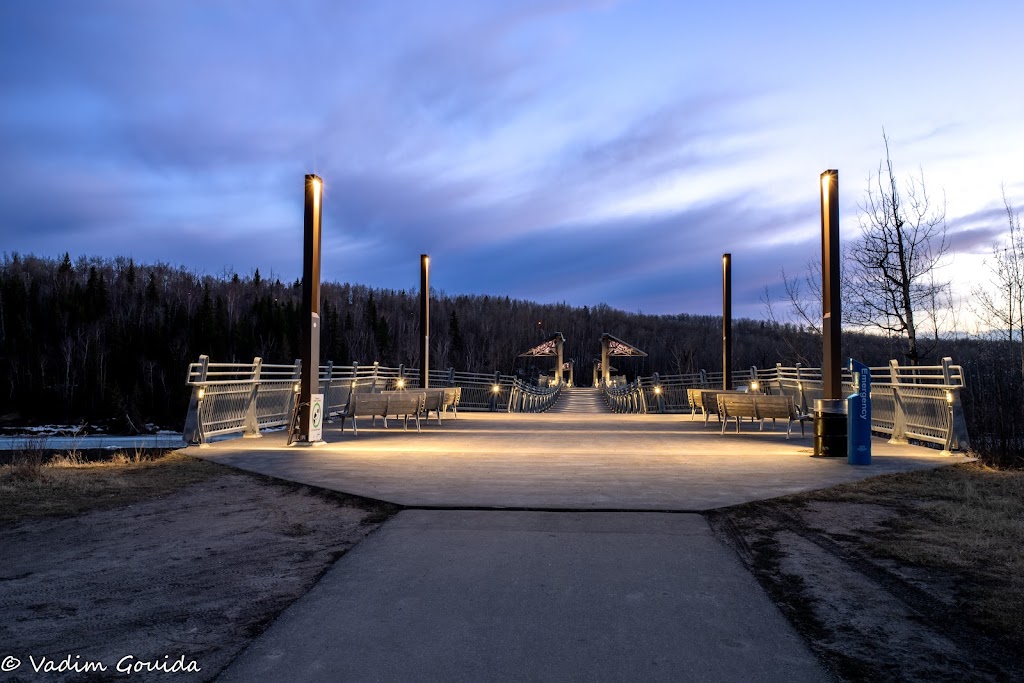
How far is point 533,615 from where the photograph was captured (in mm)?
3896

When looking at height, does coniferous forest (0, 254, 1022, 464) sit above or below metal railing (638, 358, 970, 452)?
above

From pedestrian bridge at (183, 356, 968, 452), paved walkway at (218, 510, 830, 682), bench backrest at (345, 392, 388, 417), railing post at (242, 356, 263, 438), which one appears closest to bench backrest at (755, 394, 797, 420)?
pedestrian bridge at (183, 356, 968, 452)

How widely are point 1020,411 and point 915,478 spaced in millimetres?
15383

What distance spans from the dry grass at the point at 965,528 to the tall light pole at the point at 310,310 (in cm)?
792

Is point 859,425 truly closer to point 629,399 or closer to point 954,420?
point 954,420

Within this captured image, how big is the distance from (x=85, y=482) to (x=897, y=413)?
1218 centimetres

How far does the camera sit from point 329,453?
10.7 m

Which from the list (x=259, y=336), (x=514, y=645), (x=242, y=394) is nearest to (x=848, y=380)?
(x=242, y=394)

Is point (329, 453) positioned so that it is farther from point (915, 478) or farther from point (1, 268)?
point (1, 268)

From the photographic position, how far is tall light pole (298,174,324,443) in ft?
39.0

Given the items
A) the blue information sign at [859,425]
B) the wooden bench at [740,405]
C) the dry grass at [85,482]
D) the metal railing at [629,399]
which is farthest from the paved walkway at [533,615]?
the metal railing at [629,399]

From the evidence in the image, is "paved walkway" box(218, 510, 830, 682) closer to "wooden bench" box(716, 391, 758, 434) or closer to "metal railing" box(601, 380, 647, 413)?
"wooden bench" box(716, 391, 758, 434)

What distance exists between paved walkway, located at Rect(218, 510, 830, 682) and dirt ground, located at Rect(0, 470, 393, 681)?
11.0 inches

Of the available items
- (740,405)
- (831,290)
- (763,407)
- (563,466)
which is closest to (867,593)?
(563,466)
